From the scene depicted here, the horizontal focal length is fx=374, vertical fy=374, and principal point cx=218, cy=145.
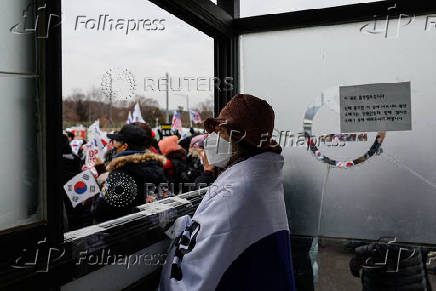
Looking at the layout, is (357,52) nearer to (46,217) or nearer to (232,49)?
(232,49)

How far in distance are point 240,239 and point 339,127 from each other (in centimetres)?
166

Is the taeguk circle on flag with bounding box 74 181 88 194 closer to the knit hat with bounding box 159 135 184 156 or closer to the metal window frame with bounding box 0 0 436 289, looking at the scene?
the metal window frame with bounding box 0 0 436 289

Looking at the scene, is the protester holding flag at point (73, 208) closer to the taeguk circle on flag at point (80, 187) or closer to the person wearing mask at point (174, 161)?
the taeguk circle on flag at point (80, 187)

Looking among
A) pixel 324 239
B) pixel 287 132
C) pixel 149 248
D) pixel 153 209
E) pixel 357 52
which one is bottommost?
pixel 324 239

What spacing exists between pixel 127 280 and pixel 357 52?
→ 2240mm

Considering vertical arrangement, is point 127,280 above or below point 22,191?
below

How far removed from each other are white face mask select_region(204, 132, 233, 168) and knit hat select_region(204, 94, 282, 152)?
75 mm

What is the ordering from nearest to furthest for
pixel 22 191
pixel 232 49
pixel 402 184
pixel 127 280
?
pixel 22 191, pixel 127 280, pixel 402 184, pixel 232 49

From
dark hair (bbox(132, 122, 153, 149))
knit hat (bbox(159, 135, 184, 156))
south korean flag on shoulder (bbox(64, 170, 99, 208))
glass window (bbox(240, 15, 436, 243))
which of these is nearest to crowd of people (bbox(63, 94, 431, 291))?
south korean flag on shoulder (bbox(64, 170, 99, 208))

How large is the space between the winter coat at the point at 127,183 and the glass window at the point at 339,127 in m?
1.07

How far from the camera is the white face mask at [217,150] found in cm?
179

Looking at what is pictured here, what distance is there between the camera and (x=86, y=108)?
2158 millimetres

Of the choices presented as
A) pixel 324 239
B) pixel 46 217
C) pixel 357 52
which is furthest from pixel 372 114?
pixel 46 217

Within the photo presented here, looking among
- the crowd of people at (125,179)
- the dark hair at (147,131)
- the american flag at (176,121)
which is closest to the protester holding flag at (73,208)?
the crowd of people at (125,179)
